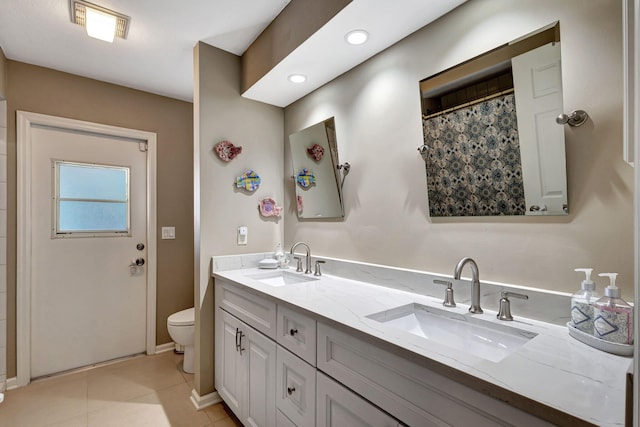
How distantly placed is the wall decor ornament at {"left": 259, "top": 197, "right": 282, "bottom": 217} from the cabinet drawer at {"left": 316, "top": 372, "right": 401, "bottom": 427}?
1.44m

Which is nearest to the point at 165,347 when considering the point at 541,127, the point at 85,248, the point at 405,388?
the point at 85,248

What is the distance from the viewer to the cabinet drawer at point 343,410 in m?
0.95

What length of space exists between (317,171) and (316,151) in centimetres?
14

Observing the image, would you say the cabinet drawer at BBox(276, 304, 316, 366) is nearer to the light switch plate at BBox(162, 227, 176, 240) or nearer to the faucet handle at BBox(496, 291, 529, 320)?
the faucet handle at BBox(496, 291, 529, 320)

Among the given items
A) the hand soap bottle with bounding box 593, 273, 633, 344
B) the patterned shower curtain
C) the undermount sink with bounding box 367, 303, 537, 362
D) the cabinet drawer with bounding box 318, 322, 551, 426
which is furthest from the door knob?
the hand soap bottle with bounding box 593, 273, 633, 344

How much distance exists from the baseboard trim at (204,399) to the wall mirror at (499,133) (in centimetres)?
188

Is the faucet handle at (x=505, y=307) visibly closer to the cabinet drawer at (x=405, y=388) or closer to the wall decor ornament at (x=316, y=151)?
the cabinet drawer at (x=405, y=388)

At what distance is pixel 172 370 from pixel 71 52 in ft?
8.29

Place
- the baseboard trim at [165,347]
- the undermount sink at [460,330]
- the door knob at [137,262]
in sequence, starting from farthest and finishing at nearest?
the baseboard trim at [165,347] < the door knob at [137,262] < the undermount sink at [460,330]

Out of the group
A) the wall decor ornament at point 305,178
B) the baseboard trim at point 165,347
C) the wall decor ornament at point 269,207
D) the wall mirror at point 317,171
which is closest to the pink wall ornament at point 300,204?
the wall mirror at point 317,171

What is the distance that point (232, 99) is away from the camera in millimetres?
2275

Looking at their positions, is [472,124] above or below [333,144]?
below

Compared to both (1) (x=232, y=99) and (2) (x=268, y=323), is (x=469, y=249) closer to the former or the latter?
(2) (x=268, y=323)

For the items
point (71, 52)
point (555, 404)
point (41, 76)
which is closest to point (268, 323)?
point (555, 404)
